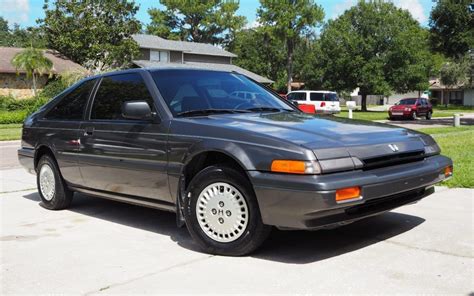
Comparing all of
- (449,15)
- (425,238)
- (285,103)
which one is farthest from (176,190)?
(449,15)

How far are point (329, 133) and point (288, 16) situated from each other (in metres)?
60.7

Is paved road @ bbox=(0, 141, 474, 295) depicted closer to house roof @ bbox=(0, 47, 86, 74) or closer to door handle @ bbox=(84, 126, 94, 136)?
door handle @ bbox=(84, 126, 94, 136)

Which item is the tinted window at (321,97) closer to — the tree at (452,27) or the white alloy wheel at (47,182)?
the tree at (452,27)

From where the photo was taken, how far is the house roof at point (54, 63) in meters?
39.1

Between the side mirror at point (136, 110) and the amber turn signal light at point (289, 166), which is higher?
the side mirror at point (136, 110)

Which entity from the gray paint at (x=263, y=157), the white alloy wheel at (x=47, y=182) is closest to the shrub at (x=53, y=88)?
the white alloy wheel at (x=47, y=182)

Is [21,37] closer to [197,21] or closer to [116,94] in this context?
[197,21]

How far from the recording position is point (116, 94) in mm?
5766

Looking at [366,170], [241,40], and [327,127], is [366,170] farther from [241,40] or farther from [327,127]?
[241,40]

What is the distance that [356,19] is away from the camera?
160 feet

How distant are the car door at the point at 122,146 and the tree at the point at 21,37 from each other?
37987mm

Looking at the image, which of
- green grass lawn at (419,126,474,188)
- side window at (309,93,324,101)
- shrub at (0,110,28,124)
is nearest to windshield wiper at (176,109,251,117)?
→ green grass lawn at (419,126,474,188)

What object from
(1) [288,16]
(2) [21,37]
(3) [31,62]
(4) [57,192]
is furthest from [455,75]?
(4) [57,192]

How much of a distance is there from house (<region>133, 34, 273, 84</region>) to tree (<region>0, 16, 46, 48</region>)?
878 centimetres
